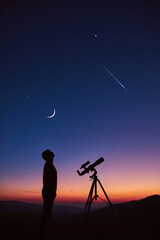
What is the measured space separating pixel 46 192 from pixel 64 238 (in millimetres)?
2339

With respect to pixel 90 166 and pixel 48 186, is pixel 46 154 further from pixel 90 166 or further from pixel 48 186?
pixel 90 166

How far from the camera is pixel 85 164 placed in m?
5.83

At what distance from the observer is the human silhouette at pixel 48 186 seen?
445 cm

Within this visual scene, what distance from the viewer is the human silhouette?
4.45 meters

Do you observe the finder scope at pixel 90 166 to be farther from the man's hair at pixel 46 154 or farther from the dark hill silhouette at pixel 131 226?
the man's hair at pixel 46 154

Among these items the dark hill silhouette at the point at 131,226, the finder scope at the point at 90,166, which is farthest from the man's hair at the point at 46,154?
the dark hill silhouette at the point at 131,226

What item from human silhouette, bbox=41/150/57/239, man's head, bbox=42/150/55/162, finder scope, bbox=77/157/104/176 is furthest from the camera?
finder scope, bbox=77/157/104/176

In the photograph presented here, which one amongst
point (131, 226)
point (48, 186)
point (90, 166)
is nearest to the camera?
point (48, 186)

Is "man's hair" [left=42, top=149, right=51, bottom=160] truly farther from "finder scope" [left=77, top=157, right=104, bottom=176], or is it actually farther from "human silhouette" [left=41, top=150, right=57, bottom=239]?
"finder scope" [left=77, top=157, right=104, bottom=176]

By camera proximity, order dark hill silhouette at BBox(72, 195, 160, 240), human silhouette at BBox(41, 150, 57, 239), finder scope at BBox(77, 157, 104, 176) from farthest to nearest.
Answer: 1. dark hill silhouette at BBox(72, 195, 160, 240)
2. finder scope at BBox(77, 157, 104, 176)
3. human silhouette at BBox(41, 150, 57, 239)

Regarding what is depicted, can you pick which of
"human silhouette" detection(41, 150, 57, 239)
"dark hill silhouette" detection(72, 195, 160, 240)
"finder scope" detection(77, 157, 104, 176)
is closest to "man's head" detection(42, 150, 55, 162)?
"human silhouette" detection(41, 150, 57, 239)

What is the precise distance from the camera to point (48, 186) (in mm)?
4602

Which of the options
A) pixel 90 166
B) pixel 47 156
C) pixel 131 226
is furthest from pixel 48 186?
Result: pixel 131 226

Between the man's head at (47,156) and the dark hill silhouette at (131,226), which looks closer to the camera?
the man's head at (47,156)
